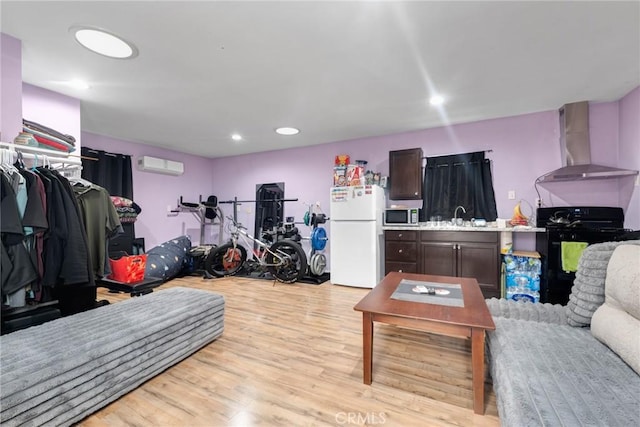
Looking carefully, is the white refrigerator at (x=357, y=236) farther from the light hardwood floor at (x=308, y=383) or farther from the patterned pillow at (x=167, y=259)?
the patterned pillow at (x=167, y=259)

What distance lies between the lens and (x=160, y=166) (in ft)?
17.1

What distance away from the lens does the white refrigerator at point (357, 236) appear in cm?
407

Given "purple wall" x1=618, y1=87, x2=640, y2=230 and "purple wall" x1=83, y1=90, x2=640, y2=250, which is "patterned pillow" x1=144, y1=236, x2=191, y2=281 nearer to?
"purple wall" x1=83, y1=90, x2=640, y2=250

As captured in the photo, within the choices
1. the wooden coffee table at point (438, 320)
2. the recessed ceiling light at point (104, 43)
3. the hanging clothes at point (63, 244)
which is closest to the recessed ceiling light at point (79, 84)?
the recessed ceiling light at point (104, 43)

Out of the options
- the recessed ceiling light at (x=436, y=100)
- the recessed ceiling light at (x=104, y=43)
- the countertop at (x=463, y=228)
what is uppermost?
the recessed ceiling light at (x=104, y=43)

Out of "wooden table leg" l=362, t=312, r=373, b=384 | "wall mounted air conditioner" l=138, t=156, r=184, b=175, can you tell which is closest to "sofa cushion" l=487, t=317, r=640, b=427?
"wooden table leg" l=362, t=312, r=373, b=384

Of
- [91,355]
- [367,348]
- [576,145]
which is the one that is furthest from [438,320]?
[576,145]

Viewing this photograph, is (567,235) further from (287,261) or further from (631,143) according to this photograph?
(287,261)

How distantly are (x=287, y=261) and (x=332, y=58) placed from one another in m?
3.01

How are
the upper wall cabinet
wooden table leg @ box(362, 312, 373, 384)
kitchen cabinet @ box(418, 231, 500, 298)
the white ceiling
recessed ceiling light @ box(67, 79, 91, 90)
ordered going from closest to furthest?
1. wooden table leg @ box(362, 312, 373, 384)
2. the white ceiling
3. recessed ceiling light @ box(67, 79, 91, 90)
4. kitchen cabinet @ box(418, 231, 500, 298)
5. the upper wall cabinet

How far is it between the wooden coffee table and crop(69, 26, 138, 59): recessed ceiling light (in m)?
2.62

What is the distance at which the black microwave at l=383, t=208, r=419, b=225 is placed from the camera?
402 cm

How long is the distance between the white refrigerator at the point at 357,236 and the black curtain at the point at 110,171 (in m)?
3.57

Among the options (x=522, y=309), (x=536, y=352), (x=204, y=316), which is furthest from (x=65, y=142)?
(x=522, y=309)
